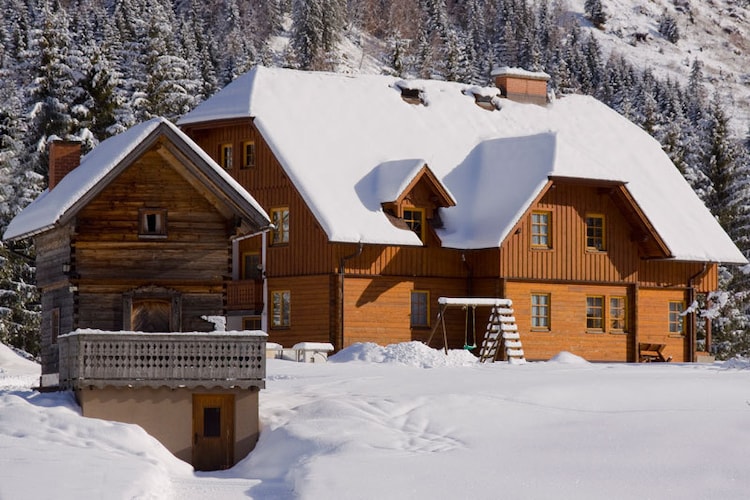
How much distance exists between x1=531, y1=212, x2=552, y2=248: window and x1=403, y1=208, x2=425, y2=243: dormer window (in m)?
3.52

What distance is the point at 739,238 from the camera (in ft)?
211

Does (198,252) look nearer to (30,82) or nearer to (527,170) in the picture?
(527,170)

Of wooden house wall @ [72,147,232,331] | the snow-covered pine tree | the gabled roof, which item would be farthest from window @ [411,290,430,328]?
the snow-covered pine tree

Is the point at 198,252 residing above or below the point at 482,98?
below

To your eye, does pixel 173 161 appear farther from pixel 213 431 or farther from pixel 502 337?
pixel 502 337

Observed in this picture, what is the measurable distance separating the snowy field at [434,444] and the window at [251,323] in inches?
444

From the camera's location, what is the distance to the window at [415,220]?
45.3 m

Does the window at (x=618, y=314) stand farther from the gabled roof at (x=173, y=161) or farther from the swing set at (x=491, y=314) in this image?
the gabled roof at (x=173, y=161)

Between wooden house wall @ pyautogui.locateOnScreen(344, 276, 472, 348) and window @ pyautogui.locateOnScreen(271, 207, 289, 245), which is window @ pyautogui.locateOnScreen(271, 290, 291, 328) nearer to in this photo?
window @ pyautogui.locateOnScreen(271, 207, 289, 245)

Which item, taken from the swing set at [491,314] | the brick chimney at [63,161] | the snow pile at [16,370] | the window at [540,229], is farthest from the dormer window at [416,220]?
the brick chimney at [63,161]

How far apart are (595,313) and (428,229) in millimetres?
6342

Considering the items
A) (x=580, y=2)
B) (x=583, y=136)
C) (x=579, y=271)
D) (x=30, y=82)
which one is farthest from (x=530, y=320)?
(x=580, y=2)

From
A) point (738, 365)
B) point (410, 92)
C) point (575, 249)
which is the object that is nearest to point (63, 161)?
point (410, 92)

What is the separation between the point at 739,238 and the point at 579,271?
67.2 ft
